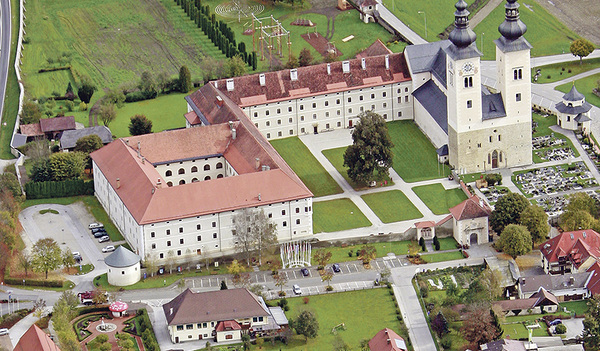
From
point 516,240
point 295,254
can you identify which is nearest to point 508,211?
point 516,240

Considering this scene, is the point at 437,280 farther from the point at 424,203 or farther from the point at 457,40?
the point at 457,40

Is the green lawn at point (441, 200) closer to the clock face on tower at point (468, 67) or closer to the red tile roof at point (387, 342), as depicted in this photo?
the clock face on tower at point (468, 67)

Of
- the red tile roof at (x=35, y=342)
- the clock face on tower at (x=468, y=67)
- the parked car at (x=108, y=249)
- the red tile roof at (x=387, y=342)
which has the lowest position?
the red tile roof at (x=387, y=342)

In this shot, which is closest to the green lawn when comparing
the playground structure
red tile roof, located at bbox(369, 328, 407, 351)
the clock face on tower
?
the clock face on tower

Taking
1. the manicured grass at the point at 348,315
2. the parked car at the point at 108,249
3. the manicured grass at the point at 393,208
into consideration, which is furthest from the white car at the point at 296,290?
the parked car at the point at 108,249

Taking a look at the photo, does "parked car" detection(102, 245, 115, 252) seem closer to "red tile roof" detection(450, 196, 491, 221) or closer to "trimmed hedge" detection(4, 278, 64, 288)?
"trimmed hedge" detection(4, 278, 64, 288)

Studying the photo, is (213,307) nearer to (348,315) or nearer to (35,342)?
(348,315)
